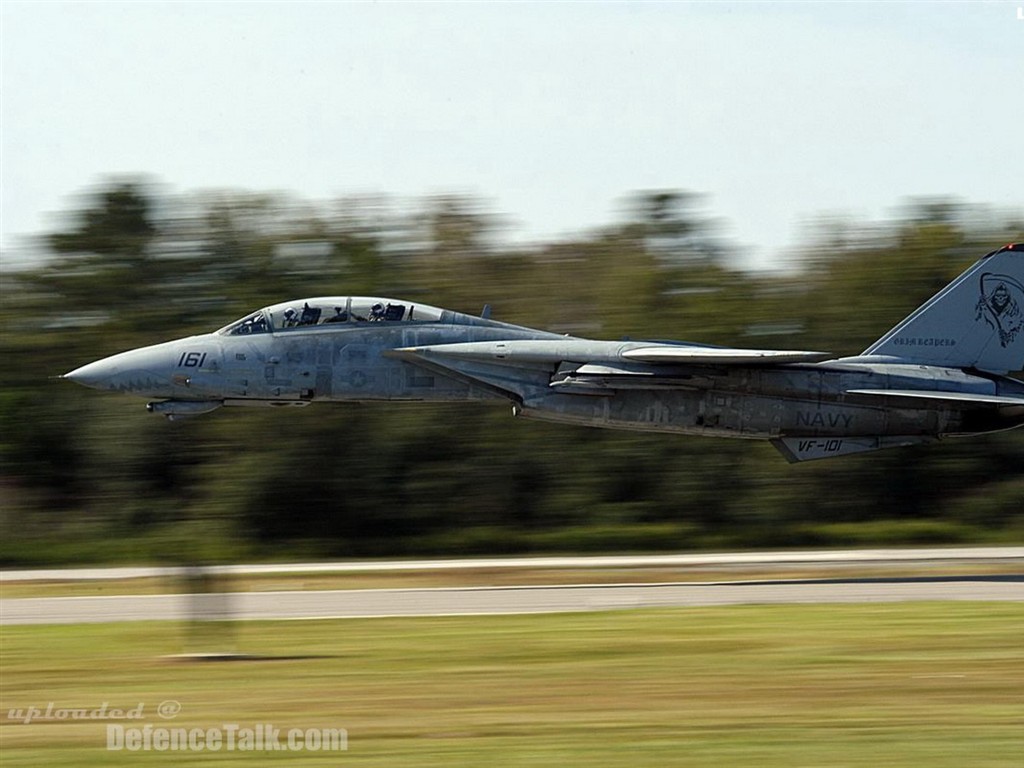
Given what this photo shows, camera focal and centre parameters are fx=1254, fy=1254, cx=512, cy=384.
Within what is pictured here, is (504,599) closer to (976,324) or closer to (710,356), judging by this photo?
(710,356)

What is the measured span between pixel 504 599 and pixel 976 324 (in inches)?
419

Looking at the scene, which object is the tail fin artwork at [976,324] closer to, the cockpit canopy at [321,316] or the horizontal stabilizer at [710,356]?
the horizontal stabilizer at [710,356]

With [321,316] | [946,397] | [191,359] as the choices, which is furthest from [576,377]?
[191,359]

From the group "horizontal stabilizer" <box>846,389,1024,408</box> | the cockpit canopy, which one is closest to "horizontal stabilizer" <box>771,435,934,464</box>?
"horizontal stabilizer" <box>846,389,1024,408</box>

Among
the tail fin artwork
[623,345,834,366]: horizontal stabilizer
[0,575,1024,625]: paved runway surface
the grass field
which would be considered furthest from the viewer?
the tail fin artwork

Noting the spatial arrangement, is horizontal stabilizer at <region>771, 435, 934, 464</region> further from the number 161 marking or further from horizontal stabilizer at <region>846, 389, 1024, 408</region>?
the number 161 marking

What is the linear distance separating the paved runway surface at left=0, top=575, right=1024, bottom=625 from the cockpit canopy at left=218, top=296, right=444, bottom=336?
480cm

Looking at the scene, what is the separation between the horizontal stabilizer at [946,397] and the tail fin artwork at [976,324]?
2.84 feet

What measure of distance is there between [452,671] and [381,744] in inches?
117

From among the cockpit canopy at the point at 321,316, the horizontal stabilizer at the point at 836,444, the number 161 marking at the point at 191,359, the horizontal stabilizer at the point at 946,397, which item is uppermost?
the cockpit canopy at the point at 321,316

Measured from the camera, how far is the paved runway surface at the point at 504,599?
17.4 metres

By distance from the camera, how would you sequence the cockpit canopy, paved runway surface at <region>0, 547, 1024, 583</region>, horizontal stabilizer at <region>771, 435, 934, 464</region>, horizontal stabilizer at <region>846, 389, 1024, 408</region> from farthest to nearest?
paved runway surface at <region>0, 547, 1024, 583</region> → horizontal stabilizer at <region>771, 435, 934, 464</region> → the cockpit canopy → horizontal stabilizer at <region>846, 389, 1024, 408</region>

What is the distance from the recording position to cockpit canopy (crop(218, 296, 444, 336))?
22125 mm

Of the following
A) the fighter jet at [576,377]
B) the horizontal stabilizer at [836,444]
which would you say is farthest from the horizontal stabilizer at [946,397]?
the horizontal stabilizer at [836,444]
